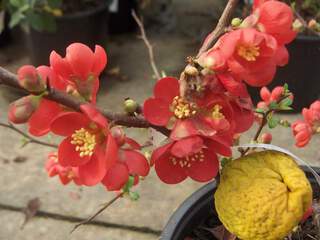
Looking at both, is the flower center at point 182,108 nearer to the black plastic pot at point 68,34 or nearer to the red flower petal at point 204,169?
the red flower petal at point 204,169

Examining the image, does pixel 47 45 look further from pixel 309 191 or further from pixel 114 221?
pixel 309 191

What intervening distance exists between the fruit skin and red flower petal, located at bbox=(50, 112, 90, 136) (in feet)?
0.63

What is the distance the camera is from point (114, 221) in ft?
4.24

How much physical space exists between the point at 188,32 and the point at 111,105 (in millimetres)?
589

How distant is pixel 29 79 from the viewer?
1.45 ft

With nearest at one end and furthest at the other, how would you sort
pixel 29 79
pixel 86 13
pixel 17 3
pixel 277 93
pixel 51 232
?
pixel 29 79 < pixel 277 93 < pixel 51 232 < pixel 17 3 < pixel 86 13

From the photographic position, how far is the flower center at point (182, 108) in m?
0.54

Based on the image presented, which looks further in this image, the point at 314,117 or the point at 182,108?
the point at 314,117

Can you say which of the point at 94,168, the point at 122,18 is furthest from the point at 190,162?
the point at 122,18

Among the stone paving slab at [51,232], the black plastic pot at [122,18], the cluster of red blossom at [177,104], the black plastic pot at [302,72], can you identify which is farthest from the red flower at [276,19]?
the black plastic pot at [122,18]

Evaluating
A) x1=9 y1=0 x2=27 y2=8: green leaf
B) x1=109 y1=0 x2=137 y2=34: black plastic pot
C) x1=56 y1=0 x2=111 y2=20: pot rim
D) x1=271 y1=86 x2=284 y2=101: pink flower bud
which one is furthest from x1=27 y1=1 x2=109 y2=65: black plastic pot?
x1=271 y1=86 x2=284 y2=101: pink flower bud

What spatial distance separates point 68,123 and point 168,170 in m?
0.13

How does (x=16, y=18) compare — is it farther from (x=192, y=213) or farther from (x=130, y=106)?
(x=130, y=106)

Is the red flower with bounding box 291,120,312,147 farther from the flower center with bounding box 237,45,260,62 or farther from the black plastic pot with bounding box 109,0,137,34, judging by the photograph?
the black plastic pot with bounding box 109,0,137,34
